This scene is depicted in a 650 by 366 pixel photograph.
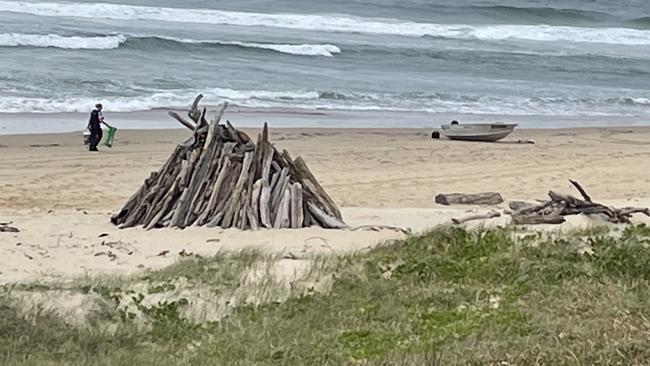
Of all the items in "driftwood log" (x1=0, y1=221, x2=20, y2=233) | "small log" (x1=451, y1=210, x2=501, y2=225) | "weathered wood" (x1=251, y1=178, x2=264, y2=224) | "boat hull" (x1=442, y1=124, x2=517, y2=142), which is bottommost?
"boat hull" (x1=442, y1=124, x2=517, y2=142)

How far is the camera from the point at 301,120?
2270 centimetres

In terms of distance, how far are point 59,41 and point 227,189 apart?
23592 millimetres

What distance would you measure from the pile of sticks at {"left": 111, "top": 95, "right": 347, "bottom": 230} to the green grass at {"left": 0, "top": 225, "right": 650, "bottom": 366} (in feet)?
7.38

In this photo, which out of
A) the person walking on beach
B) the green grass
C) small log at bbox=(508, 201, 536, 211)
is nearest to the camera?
the green grass

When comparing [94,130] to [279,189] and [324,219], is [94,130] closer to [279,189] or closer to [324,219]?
[279,189]

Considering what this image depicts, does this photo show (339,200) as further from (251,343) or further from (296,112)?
(296,112)

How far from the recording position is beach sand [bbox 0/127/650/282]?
984cm

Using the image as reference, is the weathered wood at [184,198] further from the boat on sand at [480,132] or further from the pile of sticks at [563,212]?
the boat on sand at [480,132]

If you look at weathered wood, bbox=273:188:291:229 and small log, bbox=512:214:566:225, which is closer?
small log, bbox=512:214:566:225

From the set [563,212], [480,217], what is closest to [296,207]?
[480,217]

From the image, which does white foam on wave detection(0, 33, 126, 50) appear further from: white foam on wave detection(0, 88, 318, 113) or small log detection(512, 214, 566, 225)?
small log detection(512, 214, 566, 225)

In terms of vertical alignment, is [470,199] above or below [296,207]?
below

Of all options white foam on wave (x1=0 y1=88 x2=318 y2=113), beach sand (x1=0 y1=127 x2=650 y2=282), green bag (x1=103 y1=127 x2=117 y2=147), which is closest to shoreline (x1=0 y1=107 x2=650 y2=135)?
white foam on wave (x1=0 y1=88 x2=318 y2=113)

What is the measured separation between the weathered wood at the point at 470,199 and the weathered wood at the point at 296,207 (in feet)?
10.8
